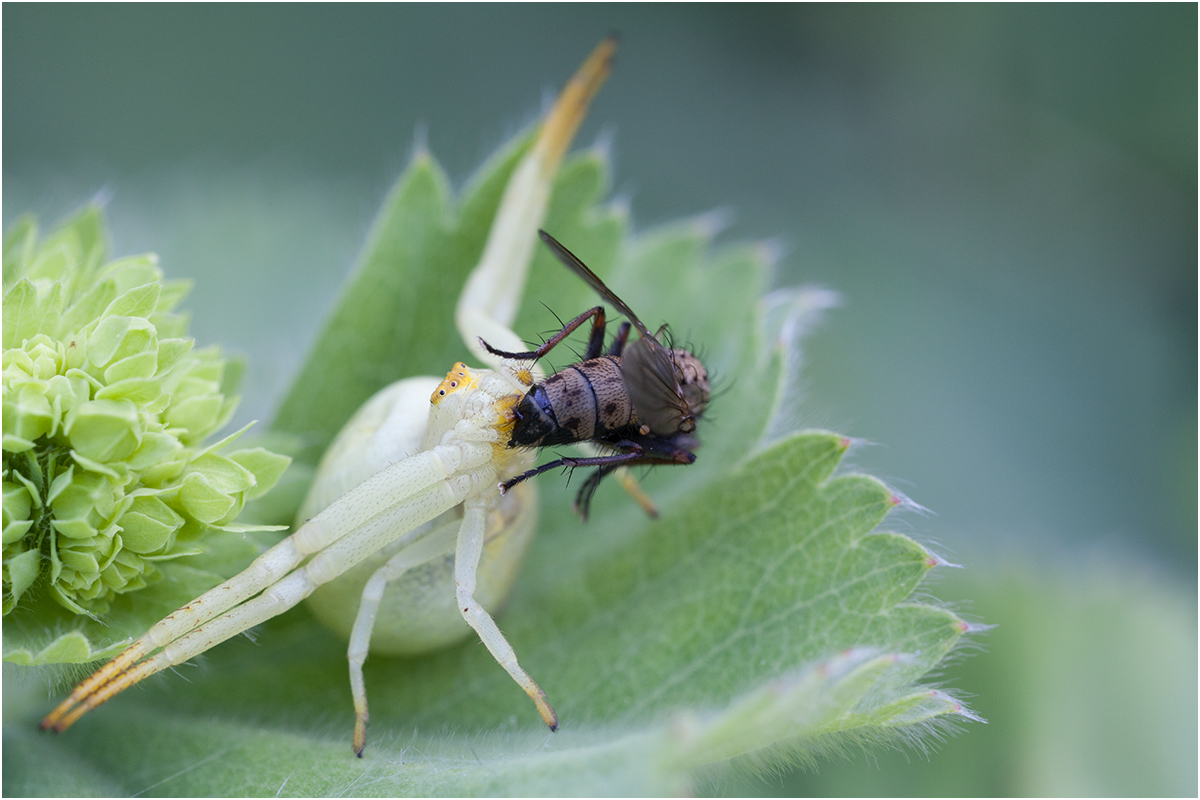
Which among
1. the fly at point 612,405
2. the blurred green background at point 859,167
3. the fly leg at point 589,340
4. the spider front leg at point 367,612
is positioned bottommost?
the spider front leg at point 367,612

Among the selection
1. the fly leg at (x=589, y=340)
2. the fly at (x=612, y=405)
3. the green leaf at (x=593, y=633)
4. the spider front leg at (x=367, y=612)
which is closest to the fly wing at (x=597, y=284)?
the fly at (x=612, y=405)

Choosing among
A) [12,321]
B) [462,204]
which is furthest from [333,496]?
[462,204]

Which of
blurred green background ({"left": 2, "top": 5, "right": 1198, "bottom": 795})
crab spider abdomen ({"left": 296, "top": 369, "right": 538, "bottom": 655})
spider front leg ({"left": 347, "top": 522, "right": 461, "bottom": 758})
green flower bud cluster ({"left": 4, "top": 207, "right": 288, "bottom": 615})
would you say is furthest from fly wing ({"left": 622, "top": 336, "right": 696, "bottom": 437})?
blurred green background ({"left": 2, "top": 5, "right": 1198, "bottom": 795})

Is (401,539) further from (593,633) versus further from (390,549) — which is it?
(593,633)

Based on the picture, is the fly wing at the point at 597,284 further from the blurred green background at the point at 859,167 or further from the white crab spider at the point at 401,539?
the blurred green background at the point at 859,167

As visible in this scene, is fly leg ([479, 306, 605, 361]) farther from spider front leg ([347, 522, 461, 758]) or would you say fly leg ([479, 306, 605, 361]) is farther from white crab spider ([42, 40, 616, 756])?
spider front leg ([347, 522, 461, 758])
